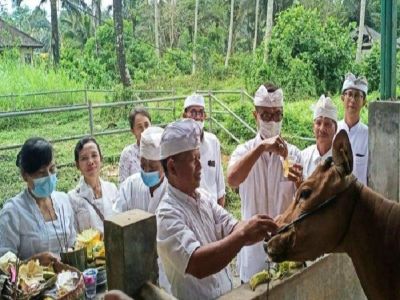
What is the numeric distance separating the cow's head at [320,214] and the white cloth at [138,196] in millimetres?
1151

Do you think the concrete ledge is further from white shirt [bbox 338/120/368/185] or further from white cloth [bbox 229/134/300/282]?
white shirt [bbox 338/120/368/185]

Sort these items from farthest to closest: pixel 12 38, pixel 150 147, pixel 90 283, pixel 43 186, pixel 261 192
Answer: pixel 12 38 < pixel 261 192 < pixel 150 147 < pixel 43 186 < pixel 90 283

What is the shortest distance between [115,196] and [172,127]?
5.35ft

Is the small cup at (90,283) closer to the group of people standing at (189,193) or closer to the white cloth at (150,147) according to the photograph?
the group of people standing at (189,193)

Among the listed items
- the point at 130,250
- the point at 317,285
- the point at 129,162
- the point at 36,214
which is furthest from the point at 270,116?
the point at 130,250

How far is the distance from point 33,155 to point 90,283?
91cm

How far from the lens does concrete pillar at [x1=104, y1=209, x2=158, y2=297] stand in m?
1.67

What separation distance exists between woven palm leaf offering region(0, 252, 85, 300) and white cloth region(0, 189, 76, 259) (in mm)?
329

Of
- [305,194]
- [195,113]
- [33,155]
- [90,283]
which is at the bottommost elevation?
[90,283]

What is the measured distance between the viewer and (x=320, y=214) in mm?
2104

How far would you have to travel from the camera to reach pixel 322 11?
27.7 metres

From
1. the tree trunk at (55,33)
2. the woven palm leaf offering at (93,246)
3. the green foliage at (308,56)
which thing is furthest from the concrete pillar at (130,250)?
the tree trunk at (55,33)

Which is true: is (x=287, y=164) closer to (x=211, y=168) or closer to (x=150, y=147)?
(x=150, y=147)

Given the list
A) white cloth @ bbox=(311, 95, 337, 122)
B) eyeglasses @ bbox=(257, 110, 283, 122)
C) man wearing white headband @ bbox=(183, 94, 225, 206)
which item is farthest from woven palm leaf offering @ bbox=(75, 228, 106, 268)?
white cloth @ bbox=(311, 95, 337, 122)
